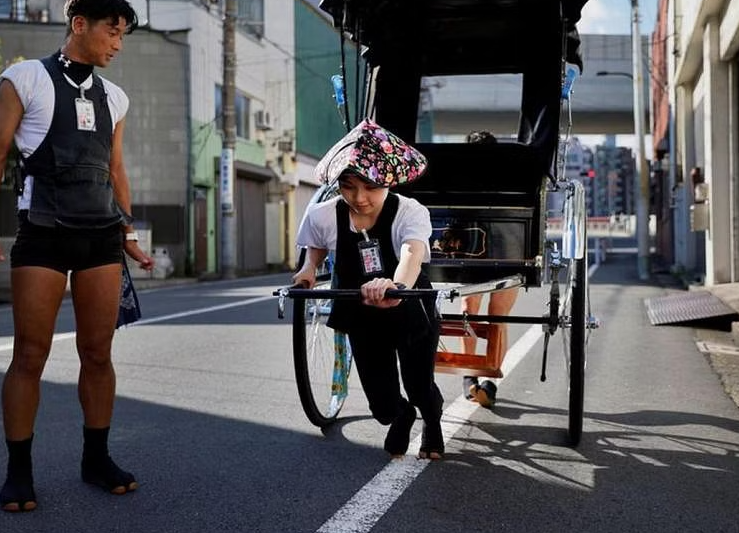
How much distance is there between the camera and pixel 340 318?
4.21 m

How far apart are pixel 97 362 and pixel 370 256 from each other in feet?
3.98

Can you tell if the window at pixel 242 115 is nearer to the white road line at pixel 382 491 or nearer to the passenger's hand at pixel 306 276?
the white road line at pixel 382 491

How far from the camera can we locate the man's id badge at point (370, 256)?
4.06 metres

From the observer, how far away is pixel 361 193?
397 centimetres

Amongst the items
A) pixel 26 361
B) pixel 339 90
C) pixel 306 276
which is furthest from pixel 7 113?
pixel 339 90

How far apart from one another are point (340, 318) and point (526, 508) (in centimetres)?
116

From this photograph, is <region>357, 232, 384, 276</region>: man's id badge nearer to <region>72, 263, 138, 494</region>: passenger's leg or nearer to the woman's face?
the woman's face

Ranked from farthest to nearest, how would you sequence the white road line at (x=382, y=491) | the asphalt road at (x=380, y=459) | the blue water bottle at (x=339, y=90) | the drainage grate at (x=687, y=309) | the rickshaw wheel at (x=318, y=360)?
the drainage grate at (x=687, y=309) < the blue water bottle at (x=339, y=90) < the rickshaw wheel at (x=318, y=360) < the asphalt road at (x=380, y=459) < the white road line at (x=382, y=491)

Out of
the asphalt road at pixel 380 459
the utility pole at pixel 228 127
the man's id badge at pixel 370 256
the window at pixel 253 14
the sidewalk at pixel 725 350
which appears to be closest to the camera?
the asphalt road at pixel 380 459

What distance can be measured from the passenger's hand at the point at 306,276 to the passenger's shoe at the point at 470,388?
1827 mm

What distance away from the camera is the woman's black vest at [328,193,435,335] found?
13.5ft

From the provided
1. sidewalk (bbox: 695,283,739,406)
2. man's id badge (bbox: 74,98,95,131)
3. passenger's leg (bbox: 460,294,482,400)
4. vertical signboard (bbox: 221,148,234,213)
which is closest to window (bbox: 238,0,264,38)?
vertical signboard (bbox: 221,148,234,213)

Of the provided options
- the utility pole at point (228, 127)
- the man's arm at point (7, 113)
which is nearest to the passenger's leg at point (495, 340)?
the man's arm at point (7, 113)

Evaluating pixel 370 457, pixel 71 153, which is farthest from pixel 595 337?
pixel 71 153
